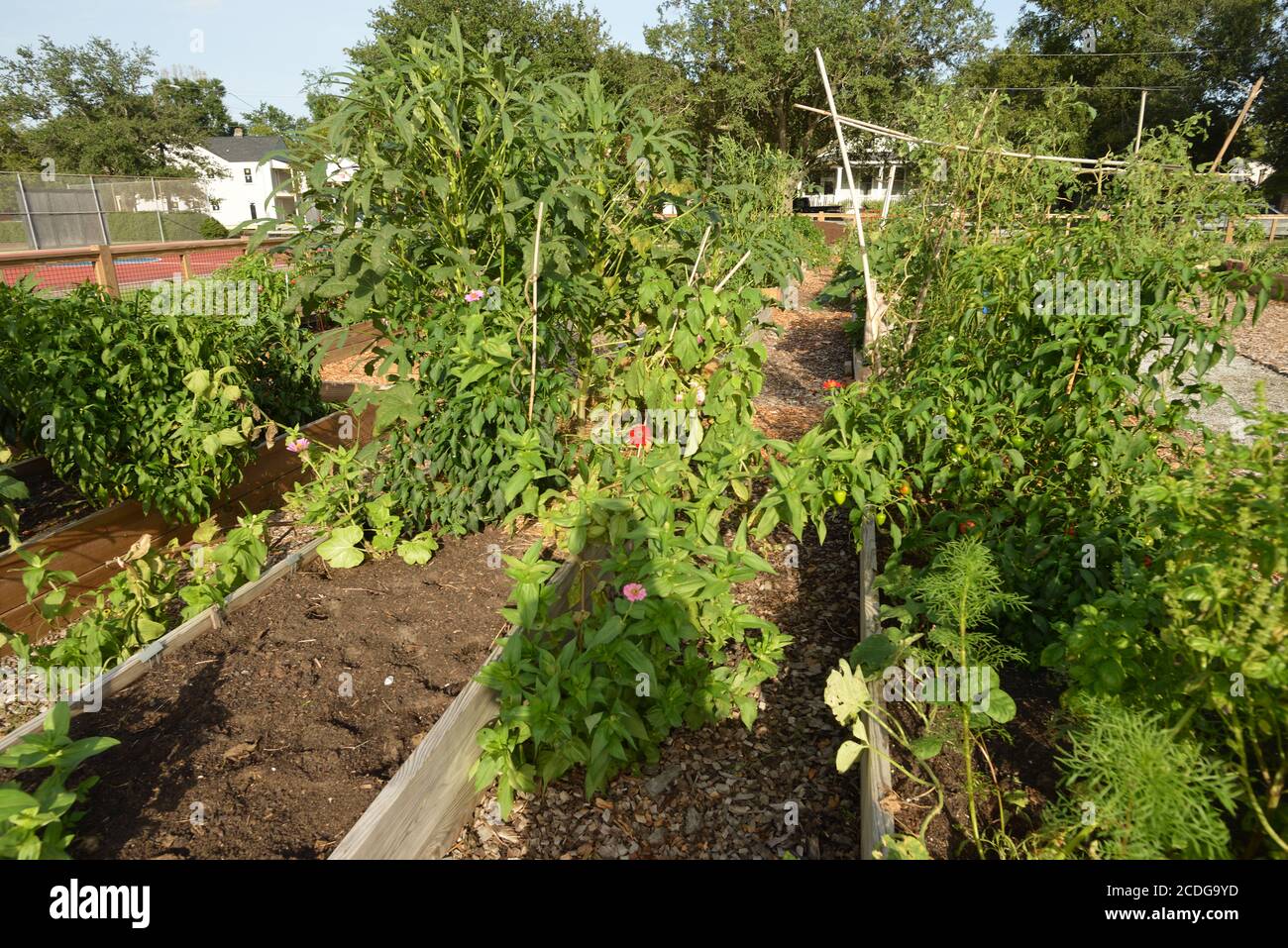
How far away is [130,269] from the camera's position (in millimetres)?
18672

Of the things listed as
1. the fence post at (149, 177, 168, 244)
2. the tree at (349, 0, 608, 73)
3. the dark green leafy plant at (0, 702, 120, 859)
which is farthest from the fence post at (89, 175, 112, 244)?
the dark green leafy plant at (0, 702, 120, 859)

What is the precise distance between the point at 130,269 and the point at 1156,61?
1425 inches

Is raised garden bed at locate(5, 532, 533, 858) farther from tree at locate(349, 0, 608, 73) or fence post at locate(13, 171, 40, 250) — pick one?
tree at locate(349, 0, 608, 73)

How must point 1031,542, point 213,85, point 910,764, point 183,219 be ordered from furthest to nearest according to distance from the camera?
point 213,85 < point 183,219 < point 1031,542 < point 910,764

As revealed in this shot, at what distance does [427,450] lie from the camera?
3143 mm

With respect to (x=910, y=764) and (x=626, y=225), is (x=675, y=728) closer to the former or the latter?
(x=910, y=764)

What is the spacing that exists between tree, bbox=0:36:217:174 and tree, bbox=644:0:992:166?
33835 millimetres

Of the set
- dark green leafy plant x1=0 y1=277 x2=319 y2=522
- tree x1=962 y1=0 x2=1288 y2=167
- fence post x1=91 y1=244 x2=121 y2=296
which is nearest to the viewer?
dark green leafy plant x1=0 y1=277 x2=319 y2=522

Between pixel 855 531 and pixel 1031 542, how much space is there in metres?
0.66

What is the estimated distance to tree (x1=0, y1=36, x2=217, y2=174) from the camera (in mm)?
41156

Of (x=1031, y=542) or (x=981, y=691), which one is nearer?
(x=981, y=691)

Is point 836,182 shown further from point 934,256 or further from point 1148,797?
point 1148,797
